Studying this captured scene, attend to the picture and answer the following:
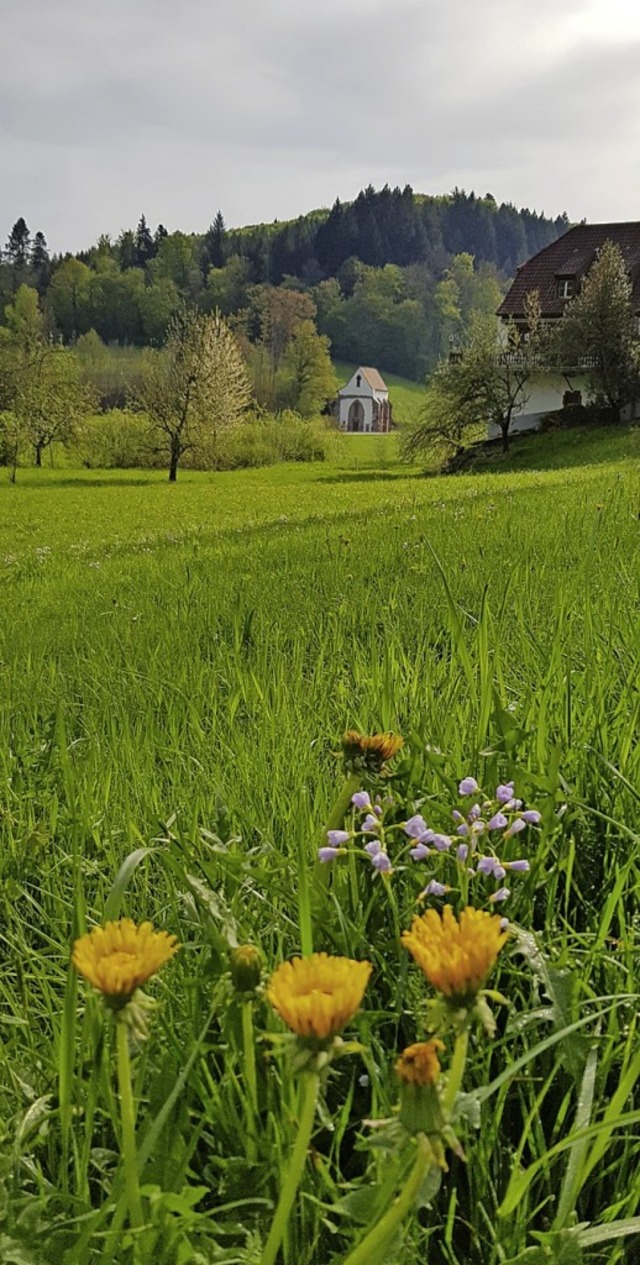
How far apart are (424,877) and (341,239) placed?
7974 inches

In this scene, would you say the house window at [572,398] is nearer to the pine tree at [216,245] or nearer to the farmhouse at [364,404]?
the farmhouse at [364,404]

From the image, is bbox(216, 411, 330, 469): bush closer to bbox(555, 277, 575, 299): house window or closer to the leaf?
bbox(555, 277, 575, 299): house window

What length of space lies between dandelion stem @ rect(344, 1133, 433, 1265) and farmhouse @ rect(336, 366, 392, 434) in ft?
409

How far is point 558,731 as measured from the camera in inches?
72.5

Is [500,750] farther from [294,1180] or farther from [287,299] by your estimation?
[287,299]

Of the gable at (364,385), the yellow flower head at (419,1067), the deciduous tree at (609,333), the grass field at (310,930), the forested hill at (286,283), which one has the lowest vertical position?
the grass field at (310,930)

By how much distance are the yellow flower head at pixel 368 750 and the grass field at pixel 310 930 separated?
0.14 meters

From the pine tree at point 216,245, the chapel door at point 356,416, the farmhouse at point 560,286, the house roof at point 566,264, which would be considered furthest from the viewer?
the pine tree at point 216,245

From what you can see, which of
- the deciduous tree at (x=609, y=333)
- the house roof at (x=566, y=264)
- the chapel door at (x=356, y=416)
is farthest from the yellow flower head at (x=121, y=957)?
the chapel door at (x=356, y=416)

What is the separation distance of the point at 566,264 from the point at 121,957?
57.4 meters

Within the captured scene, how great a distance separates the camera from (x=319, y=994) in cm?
55

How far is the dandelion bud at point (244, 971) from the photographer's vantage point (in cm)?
83

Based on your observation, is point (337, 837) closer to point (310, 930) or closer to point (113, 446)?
point (310, 930)

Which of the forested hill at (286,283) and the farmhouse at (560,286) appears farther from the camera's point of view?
the forested hill at (286,283)
